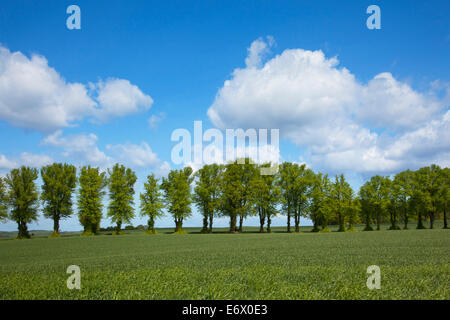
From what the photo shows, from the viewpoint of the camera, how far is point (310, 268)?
8.60 metres

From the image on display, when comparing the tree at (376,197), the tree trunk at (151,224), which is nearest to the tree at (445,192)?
the tree at (376,197)

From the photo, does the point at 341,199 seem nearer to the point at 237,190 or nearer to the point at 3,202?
the point at 237,190

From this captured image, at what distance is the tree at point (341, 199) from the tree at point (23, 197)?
208 feet

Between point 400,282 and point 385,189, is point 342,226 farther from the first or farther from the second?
point 400,282

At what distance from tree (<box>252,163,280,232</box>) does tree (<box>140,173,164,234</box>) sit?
20844 mm

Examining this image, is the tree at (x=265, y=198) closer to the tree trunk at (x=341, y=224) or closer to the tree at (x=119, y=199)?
the tree trunk at (x=341, y=224)

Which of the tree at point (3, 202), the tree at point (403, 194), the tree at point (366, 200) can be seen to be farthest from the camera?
the tree at point (366, 200)

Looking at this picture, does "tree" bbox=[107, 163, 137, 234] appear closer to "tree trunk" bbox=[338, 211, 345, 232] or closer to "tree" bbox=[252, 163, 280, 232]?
"tree" bbox=[252, 163, 280, 232]

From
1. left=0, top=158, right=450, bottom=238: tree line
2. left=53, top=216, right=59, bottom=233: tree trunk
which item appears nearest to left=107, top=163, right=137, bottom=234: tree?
left=0, top=158, right=450, bottom=238: tree line

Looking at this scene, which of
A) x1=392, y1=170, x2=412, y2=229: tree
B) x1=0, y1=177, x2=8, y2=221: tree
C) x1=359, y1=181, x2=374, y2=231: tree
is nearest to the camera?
x1=0, y1=177, x2=8, y2=221: tree

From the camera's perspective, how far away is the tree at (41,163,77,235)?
178ft

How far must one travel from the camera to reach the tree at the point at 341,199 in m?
58.6
